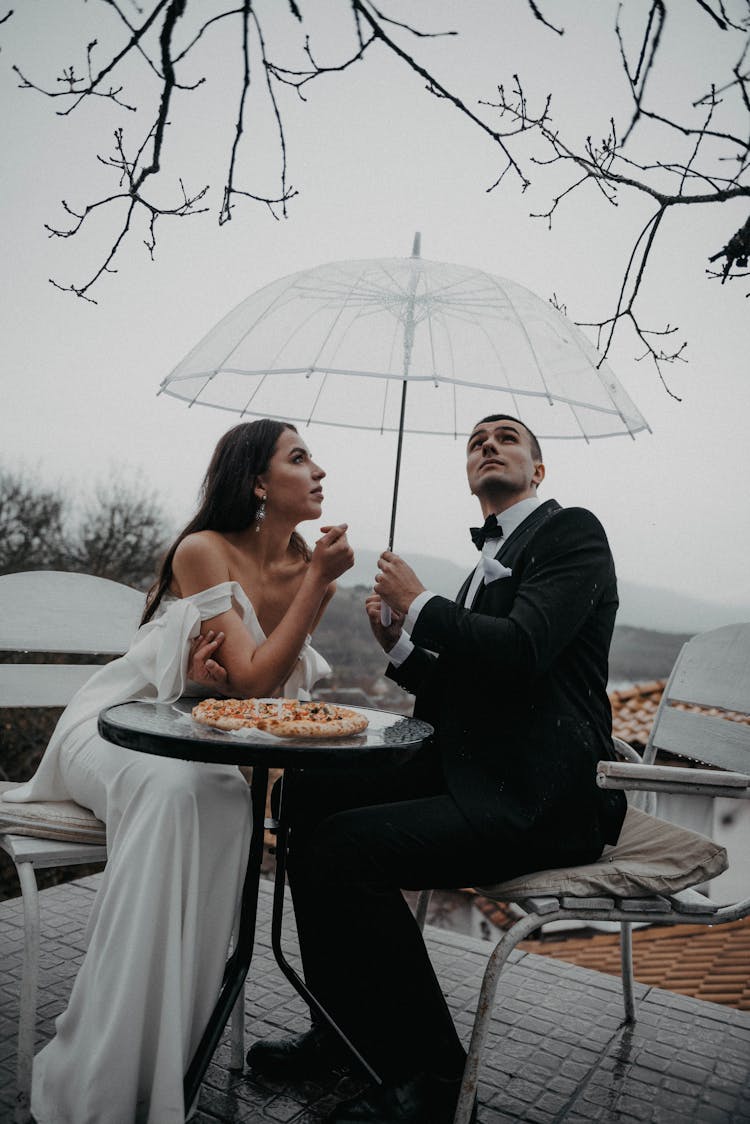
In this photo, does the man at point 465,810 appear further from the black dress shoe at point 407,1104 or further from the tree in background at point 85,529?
the tree in background at point 85,529

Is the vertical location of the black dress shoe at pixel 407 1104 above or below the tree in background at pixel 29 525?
below

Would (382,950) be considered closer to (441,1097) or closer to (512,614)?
(441,1097)

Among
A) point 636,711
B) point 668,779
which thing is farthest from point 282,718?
point 636,711

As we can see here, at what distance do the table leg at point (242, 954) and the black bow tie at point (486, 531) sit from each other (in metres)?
0.94

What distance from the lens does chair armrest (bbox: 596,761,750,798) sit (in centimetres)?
173

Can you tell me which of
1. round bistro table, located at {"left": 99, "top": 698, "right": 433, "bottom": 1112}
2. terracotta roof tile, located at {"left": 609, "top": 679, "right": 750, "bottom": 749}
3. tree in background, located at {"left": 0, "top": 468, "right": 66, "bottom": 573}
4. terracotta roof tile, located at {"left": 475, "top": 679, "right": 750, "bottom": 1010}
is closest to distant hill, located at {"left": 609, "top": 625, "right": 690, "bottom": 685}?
terracotta roof tile, located at {"left": 609, "top": 679, "right": 750, "bottom": 749}

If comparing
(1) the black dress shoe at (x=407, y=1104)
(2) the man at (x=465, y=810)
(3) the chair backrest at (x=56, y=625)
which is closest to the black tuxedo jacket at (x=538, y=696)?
(2) the man at (x=465, y=810)

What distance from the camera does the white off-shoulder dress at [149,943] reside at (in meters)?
1.74

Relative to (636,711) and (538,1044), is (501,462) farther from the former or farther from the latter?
(636,711)

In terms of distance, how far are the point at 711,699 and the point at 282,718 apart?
1.39 m

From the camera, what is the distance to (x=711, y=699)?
2510 millimetres

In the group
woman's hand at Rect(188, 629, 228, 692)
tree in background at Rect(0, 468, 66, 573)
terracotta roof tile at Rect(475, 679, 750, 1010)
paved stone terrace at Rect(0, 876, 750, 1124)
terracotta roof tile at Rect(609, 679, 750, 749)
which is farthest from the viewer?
tree in background at Rect(0, 468, 66, 573)

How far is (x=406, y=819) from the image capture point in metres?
1.96

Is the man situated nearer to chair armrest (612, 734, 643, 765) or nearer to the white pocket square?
the white pocket square
